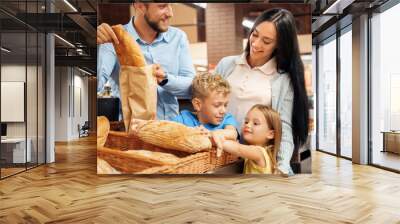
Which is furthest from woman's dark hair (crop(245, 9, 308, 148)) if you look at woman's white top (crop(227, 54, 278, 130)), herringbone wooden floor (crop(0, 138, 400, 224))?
herringbone wooden floor (crop(0, 138, 400, 224))

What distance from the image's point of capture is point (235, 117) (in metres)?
6.45

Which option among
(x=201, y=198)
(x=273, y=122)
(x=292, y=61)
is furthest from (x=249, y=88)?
(x=201, y=198)

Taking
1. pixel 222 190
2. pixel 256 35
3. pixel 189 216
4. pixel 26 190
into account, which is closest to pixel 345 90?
pixel 256 35

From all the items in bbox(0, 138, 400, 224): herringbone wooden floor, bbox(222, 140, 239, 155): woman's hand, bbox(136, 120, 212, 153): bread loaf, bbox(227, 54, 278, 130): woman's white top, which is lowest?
bbox(0, 138, 400, 224): herringbone wooden floor

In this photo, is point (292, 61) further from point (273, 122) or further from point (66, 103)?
point (66, 103)

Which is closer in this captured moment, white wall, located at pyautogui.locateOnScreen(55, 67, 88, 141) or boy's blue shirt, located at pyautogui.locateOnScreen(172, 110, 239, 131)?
boy's blue shirt, located at pyautogui.locateOnScreen(172, 110, 239, 131)

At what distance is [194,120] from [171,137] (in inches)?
18.1

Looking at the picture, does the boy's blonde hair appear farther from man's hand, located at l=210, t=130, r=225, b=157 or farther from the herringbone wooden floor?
the herringbone wooden floor

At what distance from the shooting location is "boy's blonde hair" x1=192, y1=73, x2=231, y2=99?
643 centimetres

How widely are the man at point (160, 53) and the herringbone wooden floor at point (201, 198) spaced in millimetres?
1369

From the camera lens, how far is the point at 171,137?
6.29 metres

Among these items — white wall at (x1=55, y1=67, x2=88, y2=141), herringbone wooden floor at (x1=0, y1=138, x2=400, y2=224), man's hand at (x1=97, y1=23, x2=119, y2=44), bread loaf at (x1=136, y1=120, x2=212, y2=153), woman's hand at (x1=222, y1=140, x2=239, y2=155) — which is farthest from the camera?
white wall at (x1=55, y1=67, x2=88, y2=141)

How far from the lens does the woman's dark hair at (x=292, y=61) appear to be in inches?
255

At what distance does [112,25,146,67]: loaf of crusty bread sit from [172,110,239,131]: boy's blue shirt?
1019 millimetres
